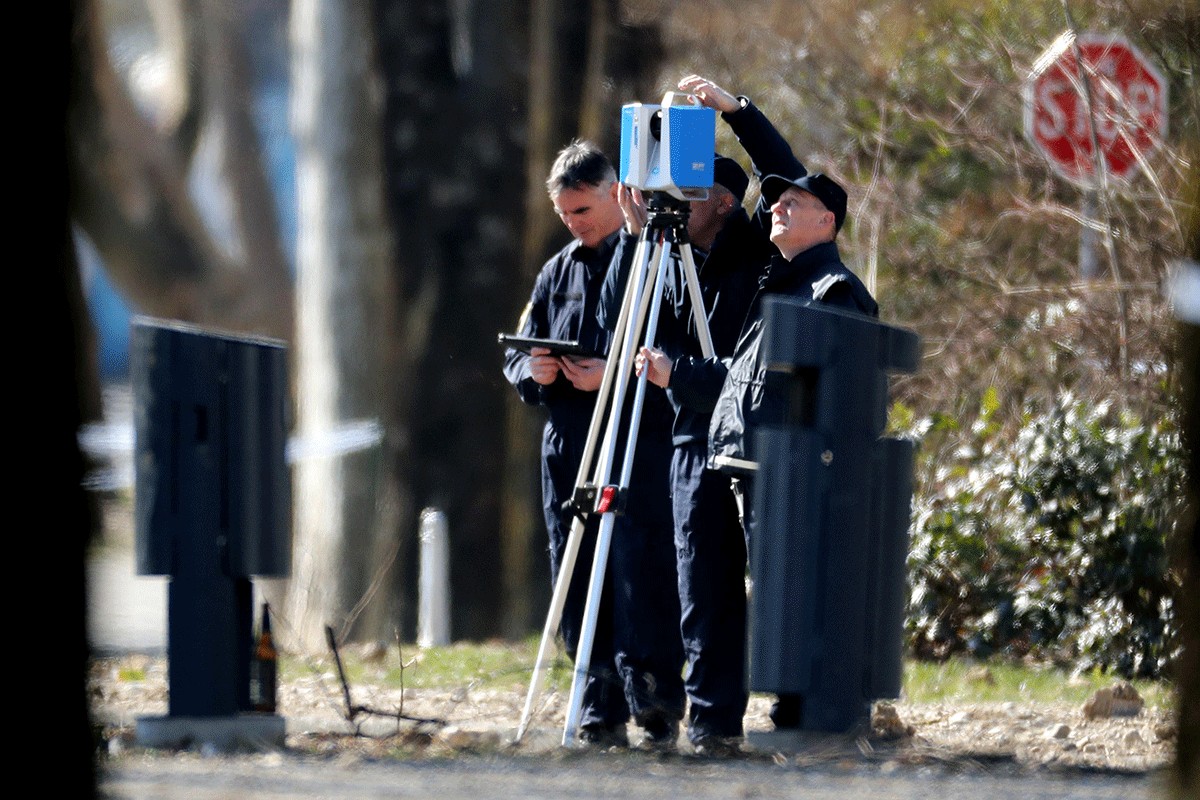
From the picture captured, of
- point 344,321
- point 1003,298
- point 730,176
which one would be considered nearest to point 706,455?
point 730,176

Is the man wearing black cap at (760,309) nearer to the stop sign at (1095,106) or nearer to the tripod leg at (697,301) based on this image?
the tripod leg at (697,301)

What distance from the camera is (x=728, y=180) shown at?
661 centimetres

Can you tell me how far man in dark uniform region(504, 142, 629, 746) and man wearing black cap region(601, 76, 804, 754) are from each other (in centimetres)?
17

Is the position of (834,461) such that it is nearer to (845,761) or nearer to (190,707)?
(845,761)

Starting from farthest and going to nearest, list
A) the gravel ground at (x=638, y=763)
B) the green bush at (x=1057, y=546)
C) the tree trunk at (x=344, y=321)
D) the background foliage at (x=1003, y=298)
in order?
the tree trunk at (x=344, y=321) → the background foliage at (x=1003, y=298) → the green bush at (x=1057, y=546) → the gravel ground at (x=638, y=763)

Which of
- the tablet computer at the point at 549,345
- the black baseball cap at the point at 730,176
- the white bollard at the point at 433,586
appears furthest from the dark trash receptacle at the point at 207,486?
the white bollard at the point at 433,586

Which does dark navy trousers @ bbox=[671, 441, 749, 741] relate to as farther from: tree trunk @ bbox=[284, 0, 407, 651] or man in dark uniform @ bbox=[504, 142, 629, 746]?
tree trunk @ bbox=[284, 0, 407, 651]

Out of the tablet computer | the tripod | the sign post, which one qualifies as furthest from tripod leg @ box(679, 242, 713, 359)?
the sign post

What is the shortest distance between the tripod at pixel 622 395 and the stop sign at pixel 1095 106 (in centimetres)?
371

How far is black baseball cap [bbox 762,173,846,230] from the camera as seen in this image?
5914 mm

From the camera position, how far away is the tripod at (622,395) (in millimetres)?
6090

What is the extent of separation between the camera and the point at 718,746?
5.49m

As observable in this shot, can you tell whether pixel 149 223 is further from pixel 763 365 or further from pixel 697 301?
pixel 763 365

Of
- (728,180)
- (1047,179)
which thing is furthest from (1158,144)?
(728,180)
